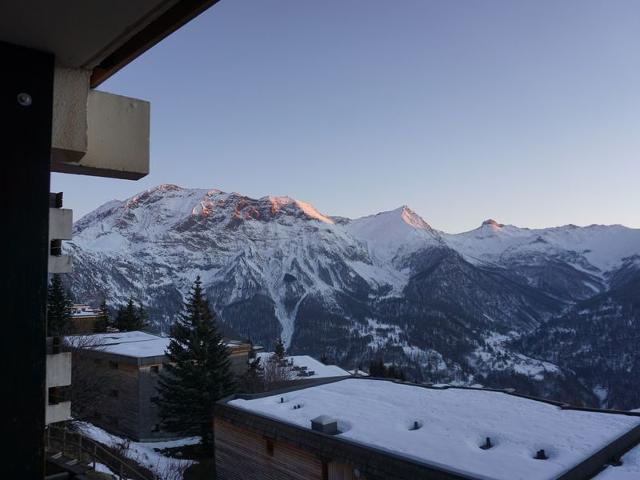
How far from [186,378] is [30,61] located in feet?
110

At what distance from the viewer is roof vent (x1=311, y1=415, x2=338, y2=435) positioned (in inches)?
700

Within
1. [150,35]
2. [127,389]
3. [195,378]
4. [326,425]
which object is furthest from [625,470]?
[127,389]

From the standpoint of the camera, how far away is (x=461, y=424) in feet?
59.0

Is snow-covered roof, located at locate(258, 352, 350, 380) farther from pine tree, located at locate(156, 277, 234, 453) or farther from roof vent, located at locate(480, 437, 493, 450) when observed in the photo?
roof vent, located at locate(480, 437, 493, 450)

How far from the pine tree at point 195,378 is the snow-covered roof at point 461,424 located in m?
10.6

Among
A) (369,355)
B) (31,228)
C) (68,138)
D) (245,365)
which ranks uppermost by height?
(68,138)

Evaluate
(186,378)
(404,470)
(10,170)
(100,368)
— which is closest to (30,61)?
(10,170)

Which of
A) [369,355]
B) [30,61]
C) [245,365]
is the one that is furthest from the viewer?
[369,355]

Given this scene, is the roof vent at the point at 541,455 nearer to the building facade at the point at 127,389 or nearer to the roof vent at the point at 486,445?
the roof vent at the point at 486,445

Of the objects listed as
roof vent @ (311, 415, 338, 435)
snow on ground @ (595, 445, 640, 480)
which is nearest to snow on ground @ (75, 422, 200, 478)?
roof vent @ (311, 415, 338, 435)

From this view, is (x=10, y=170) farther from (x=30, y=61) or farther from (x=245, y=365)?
(x=245, y=365)

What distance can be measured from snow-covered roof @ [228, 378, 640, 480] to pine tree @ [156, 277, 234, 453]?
1059 centimetres

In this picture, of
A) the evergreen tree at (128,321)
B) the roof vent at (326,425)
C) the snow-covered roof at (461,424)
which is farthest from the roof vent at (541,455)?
the evergreen tree at (128,321)

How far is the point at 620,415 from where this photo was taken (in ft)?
62.7
